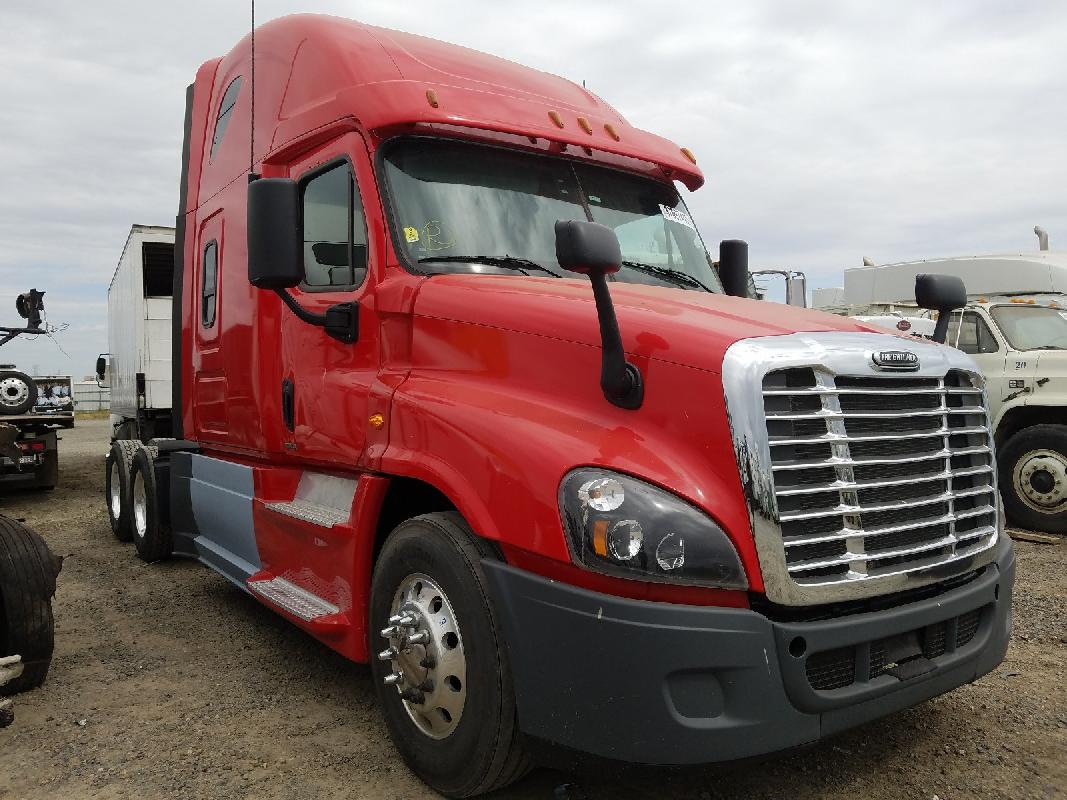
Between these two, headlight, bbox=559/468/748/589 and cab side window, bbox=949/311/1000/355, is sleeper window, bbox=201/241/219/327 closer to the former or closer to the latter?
headlight, bbox=559/468/748/589

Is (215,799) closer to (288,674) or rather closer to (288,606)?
(288,606)

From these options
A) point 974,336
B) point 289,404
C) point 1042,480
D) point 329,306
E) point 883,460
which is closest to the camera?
point 883,460

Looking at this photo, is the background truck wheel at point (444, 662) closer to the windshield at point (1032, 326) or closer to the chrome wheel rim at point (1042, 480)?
the chrome wheel rim at point (1042, 480)

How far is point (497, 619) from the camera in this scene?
286cm

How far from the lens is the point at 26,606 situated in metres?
4.24

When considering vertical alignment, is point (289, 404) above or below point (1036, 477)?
above

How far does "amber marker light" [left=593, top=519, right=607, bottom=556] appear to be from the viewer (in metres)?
2.57

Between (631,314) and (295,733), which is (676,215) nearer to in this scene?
(631,314)

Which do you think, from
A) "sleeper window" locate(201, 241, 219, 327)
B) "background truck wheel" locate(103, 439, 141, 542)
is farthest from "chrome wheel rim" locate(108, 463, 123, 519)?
"sleeper window" locate(201, 241, 219, 327)

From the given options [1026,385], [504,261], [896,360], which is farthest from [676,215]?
[1026,385]

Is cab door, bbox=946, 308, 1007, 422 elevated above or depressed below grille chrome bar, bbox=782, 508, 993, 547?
above

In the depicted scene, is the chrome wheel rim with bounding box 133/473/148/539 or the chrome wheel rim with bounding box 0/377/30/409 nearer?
the chrome wheel rim with bounding box 0/377/30/409

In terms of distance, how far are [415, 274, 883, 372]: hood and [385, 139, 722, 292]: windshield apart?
0.63 feet

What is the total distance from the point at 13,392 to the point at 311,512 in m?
4.52
